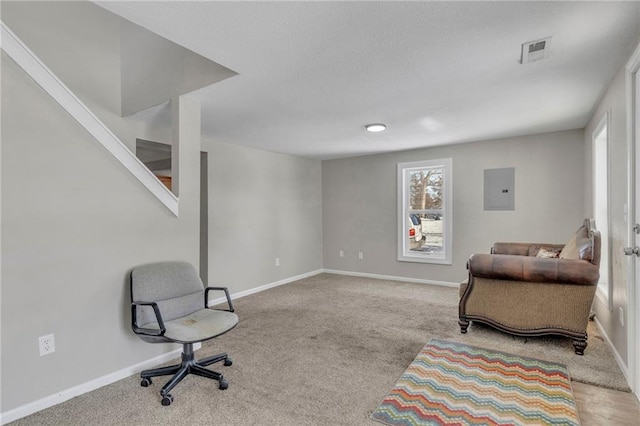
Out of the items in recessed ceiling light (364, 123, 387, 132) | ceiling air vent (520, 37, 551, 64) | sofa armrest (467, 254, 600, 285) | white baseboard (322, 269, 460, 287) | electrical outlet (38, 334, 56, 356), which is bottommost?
white baseboard (322, 269, 460, 287)

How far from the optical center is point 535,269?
2.84 metres

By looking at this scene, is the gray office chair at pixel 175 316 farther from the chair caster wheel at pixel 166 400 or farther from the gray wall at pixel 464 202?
the gray wall at pixel 464 202

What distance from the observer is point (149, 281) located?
95.8 inches

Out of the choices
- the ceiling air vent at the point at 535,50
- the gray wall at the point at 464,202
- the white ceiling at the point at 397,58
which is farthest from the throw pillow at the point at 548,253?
the ceiling air vent at the point at 535,50

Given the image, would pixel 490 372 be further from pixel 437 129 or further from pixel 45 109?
pixel 45 109

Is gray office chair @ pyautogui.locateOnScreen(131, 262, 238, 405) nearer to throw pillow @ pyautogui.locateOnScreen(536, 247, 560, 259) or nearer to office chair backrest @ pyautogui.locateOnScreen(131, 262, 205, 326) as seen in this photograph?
office chair backrest @ pyautogui.locateOnScreen(131, 262, 205, 326)

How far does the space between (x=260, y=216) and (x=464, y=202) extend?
313 centimetres

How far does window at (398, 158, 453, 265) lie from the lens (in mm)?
5242

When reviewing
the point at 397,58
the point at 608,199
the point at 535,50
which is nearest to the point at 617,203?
the point at 608,199

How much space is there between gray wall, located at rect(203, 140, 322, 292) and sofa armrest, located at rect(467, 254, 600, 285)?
3.09 meters

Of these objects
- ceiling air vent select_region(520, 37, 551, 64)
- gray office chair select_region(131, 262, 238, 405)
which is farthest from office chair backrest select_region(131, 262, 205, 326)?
ceiling air vent select_region(520, 37, 551, 64)

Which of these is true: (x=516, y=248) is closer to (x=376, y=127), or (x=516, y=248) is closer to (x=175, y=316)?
(x=376, y=127)

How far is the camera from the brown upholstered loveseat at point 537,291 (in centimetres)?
272

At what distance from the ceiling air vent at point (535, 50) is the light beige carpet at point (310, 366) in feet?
7.28
